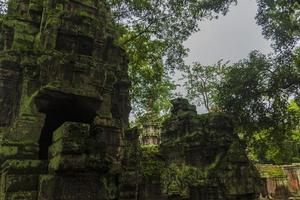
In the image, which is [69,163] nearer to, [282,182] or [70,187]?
[70,187]

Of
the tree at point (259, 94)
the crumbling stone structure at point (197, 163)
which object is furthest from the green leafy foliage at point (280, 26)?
the crumbling stone structure at point (197, 163)

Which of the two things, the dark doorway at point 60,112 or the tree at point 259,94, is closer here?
the dark doorway at point 60,112

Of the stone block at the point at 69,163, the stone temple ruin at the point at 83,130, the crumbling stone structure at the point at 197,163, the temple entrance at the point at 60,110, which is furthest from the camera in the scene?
the crumbling stone structure at the point at 197,163

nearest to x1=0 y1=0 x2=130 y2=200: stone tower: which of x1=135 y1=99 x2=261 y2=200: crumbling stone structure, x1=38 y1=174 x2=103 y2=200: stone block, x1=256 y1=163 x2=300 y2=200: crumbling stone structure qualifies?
x1=38 y1=174 x2=103 y2=200: stone block

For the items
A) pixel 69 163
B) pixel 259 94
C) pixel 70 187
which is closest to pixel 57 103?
pixel 69 163

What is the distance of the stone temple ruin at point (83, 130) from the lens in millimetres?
5570

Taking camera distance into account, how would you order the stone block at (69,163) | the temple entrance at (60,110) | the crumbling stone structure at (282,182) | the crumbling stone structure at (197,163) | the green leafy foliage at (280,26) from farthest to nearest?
the crumbling stone structure at (282,182), the green leafy foliage at (280,26), the crumbling stone structure at (197,163), the temple entrance at (60,110), the stone block at (69,163)

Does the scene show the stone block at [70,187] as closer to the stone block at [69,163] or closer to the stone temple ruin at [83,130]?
the stone temple ruin at [83,130]

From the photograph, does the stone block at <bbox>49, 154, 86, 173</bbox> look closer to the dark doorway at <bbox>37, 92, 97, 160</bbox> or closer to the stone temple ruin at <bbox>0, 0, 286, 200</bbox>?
the stone temple ruin at <bbox>0, 0, 286, 200</bbox>

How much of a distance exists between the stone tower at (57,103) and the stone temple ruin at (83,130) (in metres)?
0.02

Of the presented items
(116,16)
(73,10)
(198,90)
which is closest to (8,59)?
(73,10)

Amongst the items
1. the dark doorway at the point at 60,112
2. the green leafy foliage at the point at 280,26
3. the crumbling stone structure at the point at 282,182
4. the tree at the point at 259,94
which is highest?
the green leafy foliage at the point at 280,26

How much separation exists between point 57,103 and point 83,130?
5.86 feet

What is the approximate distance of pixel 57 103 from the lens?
713 centimetres
